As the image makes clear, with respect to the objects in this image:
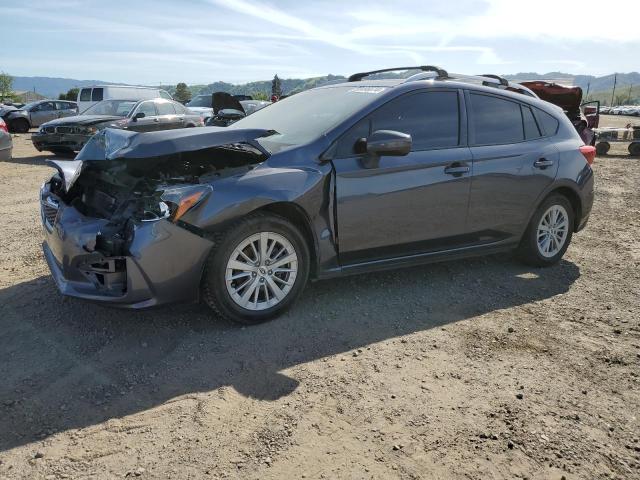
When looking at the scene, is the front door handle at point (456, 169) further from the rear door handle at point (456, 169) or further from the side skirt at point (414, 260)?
the side skirt at point (414, 260)

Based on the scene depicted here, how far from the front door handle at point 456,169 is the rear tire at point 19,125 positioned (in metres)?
24.1

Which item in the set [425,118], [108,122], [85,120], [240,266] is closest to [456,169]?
[425,118]

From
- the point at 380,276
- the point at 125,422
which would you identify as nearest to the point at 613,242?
the point at 380,276

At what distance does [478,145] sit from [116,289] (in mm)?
3078

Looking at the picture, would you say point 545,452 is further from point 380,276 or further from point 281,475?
point 380,276

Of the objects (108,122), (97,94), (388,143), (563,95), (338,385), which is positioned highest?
(563,95)

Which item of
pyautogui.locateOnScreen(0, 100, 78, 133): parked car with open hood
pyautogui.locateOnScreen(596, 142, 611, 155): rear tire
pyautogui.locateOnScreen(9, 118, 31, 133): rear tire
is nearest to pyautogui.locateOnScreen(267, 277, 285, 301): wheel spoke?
pyautogui.locateOnScreen(596, 142, 611, 155): rear tire

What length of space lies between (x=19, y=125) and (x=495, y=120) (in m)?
24.0

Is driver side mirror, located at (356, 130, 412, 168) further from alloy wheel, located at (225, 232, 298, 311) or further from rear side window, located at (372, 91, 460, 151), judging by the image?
alloy wheel, located at (225, 232, 298, 311)

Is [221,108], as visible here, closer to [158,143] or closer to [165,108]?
[165,108]

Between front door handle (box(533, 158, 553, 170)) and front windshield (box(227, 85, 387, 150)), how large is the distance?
1638 mm

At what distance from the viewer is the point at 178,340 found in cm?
352

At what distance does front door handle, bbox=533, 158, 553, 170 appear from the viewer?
4.88 metres

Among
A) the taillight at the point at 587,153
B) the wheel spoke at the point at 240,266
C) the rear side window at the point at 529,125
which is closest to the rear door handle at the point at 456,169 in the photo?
the rear side window at the point at 529,125
